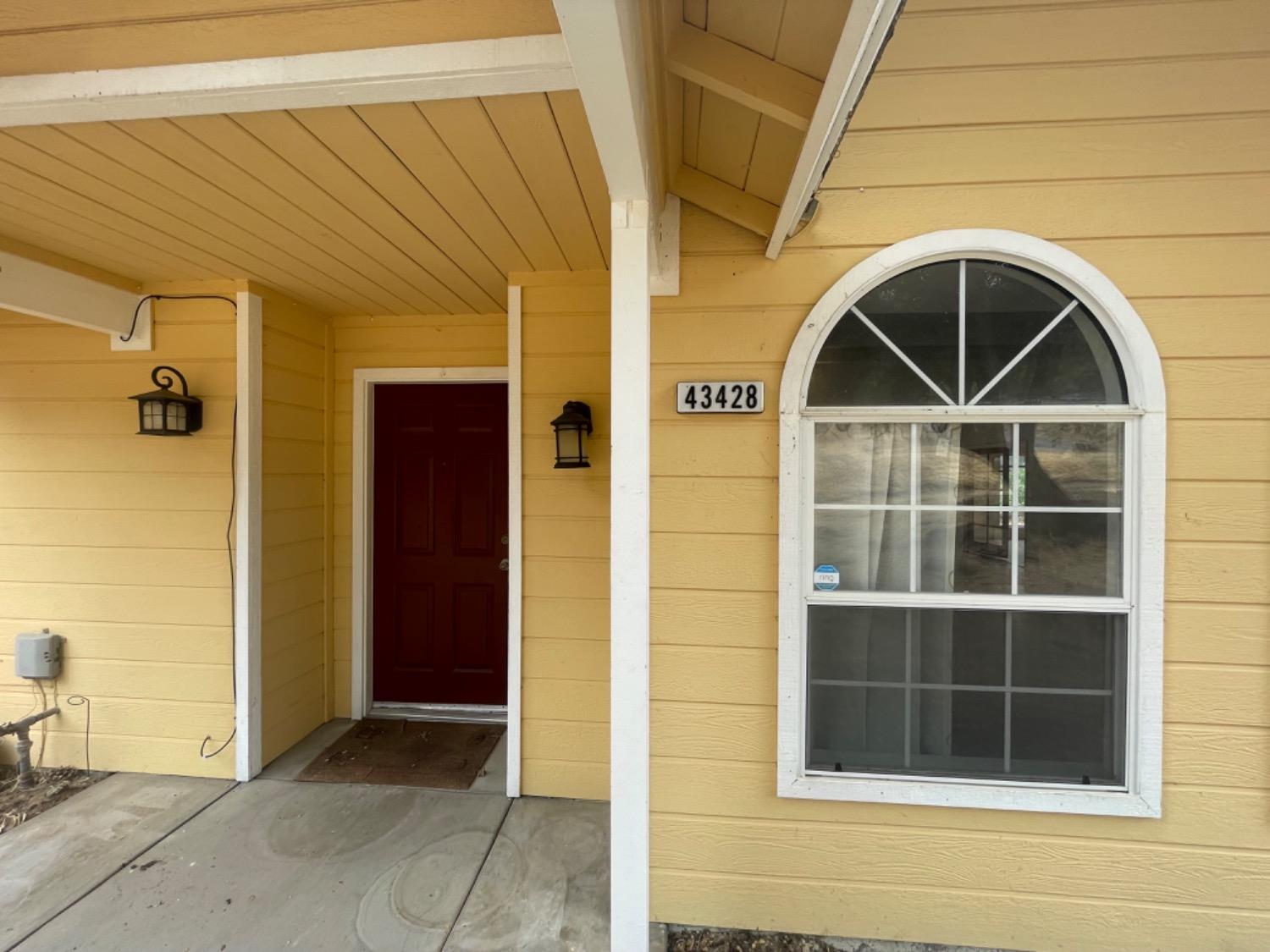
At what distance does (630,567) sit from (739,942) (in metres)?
1.26

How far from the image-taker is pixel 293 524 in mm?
2719

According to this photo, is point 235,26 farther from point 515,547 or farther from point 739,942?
point 739,942

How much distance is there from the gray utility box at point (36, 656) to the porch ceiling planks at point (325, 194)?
1.73m

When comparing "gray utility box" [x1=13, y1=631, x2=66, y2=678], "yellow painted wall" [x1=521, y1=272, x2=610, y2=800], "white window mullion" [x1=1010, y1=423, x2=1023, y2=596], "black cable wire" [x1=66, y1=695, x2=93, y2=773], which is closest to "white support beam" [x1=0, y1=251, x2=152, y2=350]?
"gray utility box" [x1=13, y1=631, x2=66, y2=678]

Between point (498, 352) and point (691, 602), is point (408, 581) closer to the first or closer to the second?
point (498, 352)

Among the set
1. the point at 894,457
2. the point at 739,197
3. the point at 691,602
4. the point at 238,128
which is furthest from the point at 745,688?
the point at 238,128

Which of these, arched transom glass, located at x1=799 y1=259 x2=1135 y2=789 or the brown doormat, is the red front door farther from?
arched transom glass, located at x1=799 y1=259 x2=1135 y2=789

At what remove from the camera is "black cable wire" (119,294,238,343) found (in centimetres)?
245

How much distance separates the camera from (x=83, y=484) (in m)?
2.50

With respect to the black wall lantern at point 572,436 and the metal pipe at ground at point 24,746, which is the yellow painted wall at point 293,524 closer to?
the metal pipe at ground at point 24,746

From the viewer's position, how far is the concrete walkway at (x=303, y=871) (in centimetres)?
162

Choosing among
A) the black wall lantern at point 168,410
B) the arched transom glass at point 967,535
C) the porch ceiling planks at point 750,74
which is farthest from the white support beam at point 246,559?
the arched transom glass at point 967,535

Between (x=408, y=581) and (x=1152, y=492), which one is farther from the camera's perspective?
(x=408, y=581)

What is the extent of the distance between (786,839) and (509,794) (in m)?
1.24
